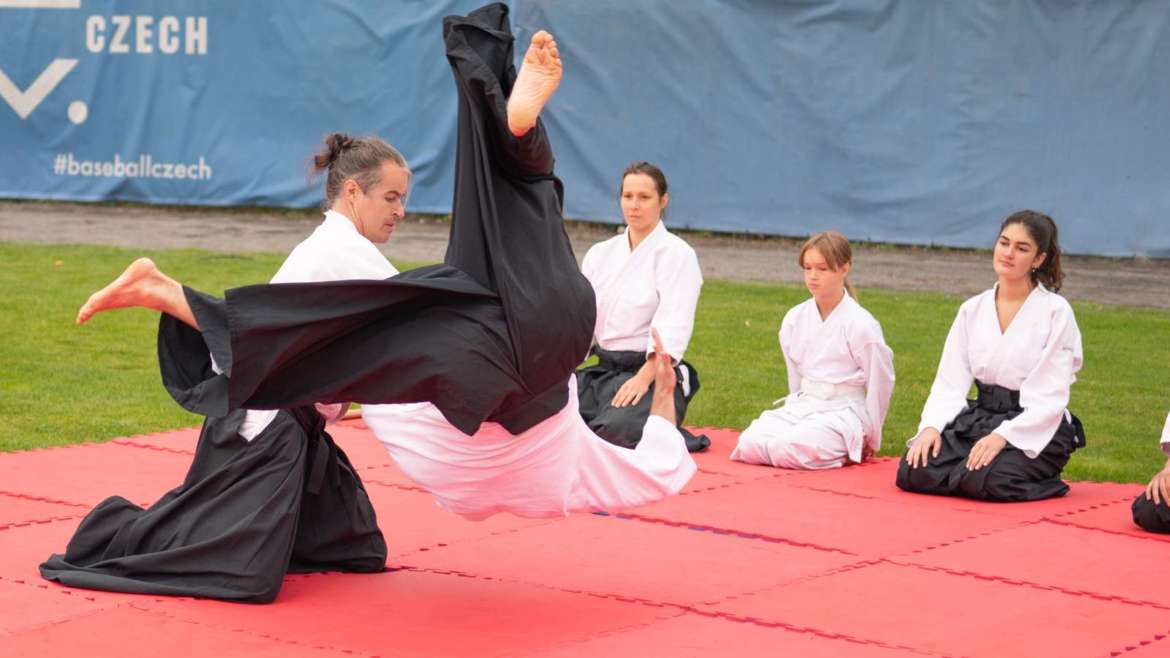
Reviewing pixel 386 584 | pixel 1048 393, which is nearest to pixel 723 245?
pixel 1048 393

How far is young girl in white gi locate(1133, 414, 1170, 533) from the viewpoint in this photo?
5133 millimetres

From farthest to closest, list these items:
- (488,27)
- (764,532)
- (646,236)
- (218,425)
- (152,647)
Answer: (646,236) → (764,532) → (218,425) → (488,27) → (152,647)

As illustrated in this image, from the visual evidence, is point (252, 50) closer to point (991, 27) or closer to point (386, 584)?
point (991, 27)

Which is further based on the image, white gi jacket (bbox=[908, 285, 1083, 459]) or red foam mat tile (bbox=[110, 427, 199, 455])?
red foam mat tile (bbox=[110, 427, 199, 455])

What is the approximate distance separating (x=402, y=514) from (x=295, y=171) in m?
9.24

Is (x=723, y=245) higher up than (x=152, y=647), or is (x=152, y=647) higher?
(x=723, y=245)

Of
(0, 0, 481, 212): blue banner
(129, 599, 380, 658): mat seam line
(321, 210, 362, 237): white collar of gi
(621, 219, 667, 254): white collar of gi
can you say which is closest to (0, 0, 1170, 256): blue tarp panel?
(0, 0, 481, 212): blue banner

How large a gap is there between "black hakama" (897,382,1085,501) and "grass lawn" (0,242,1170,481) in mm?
442

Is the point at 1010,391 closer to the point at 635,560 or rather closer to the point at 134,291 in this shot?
the point at 635,560

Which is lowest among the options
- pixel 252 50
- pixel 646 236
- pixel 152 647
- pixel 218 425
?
pixel 152 647

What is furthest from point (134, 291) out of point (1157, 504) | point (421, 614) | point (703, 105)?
point (703, 105)

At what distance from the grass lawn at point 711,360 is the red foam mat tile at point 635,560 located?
1942mm

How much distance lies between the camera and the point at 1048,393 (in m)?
5.74

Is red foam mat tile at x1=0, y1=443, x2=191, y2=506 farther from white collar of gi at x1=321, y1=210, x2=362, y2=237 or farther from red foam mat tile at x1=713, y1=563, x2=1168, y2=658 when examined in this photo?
red foam mat tile at x1=713, y1=563, x2=1168, y2=658
